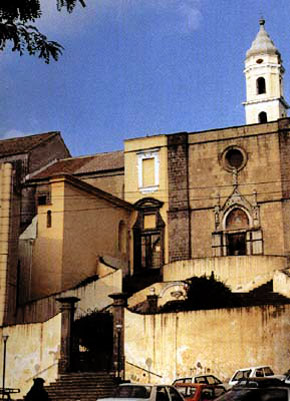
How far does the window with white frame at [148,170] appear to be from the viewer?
157ft

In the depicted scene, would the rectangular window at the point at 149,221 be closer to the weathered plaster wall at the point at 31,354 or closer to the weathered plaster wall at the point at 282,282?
the weathered plaster wall at the point at 282,282

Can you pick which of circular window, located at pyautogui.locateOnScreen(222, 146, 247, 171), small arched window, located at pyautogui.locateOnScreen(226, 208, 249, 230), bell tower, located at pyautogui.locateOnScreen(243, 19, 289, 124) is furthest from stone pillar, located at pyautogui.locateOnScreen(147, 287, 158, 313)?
bell tower, located at pyautogui.locateOnScreen(243, 19, 289, 124)

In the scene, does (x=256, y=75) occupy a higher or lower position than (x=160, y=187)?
higher

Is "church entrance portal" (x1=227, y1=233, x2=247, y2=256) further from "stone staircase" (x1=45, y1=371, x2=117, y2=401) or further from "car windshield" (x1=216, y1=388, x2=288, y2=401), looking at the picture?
"car windshield" (x1=216, y1=388, x2=288, y2=401)

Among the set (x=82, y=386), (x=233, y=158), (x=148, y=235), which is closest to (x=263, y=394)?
(x=82, y=386)

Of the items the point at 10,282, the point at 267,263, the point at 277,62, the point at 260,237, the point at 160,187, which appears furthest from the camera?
the point at 277,62

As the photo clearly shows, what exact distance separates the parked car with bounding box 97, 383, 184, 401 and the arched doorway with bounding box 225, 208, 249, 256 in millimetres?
27308

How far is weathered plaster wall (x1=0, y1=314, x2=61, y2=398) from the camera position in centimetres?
3081

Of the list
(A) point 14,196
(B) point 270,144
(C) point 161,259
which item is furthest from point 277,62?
(A) point 14,196

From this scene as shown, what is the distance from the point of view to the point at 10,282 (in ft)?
117

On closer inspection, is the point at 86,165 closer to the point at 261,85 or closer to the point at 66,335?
the point at 261,85

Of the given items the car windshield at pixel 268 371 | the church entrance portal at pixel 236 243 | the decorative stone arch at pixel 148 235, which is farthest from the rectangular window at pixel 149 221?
the car windshield at pixel 268 371

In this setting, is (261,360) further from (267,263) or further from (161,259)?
(161,259)

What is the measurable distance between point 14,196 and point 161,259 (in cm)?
1287
